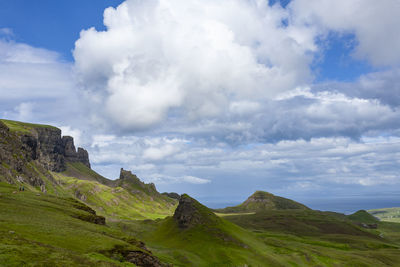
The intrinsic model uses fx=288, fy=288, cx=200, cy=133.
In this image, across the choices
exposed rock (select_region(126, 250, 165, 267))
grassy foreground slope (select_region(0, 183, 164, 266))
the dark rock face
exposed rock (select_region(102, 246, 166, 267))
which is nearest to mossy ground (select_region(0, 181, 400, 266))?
grassy foreground slope (select_region(0, 183, 164, 266))

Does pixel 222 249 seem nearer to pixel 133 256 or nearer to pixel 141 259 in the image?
pixel 141 259

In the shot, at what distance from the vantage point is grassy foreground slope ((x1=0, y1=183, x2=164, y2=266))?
123 feet

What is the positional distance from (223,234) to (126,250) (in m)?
90.0

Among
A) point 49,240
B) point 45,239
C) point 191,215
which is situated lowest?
point 49,240

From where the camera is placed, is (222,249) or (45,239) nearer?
(45,239)

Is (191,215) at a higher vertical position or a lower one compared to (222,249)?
higher

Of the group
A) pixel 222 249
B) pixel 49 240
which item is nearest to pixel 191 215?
pixel 222 249

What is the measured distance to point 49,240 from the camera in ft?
165

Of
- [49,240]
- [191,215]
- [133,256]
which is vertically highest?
[191,215]

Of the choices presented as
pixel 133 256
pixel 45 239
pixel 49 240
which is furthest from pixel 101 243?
pixel 45 239

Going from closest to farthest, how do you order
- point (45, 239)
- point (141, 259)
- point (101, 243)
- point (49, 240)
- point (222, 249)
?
point (45, 239)
point (49, 240)
point (101, 243)
point (141, 259)
point (222, 249)

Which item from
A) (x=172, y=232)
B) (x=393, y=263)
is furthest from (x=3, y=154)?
(x=393, y=263)

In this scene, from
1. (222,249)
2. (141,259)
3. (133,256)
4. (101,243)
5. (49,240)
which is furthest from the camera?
(222,249)

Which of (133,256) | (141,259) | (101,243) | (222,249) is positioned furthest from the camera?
(222,249)
